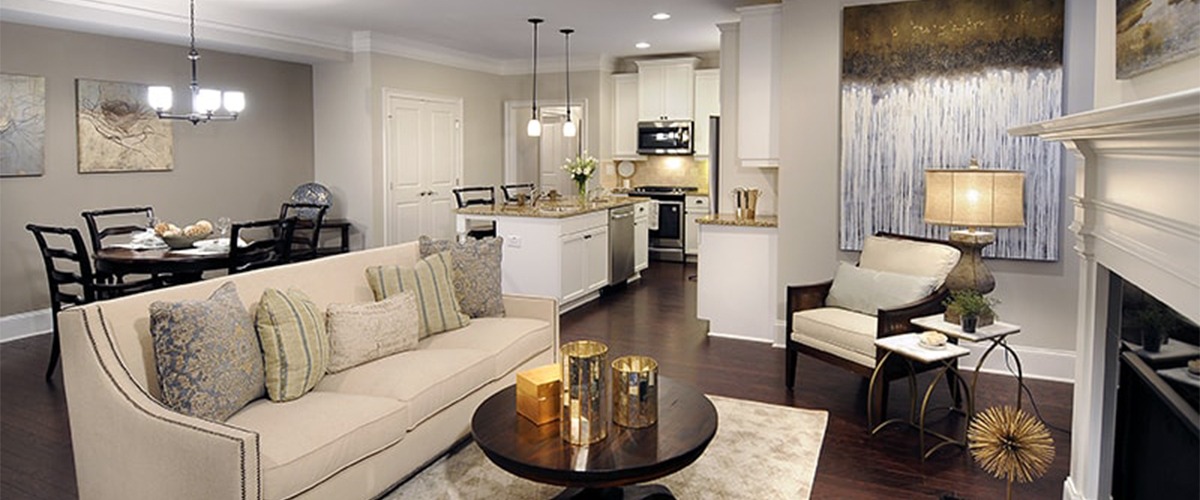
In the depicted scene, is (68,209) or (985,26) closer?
(985,26)

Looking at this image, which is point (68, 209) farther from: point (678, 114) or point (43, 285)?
point (678, 114)

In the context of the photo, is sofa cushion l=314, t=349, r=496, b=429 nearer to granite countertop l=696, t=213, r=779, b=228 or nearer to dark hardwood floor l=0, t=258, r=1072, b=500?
dark hardwood floor l=0, t=258, r=1072, b=500

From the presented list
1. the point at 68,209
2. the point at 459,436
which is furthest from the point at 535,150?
the point at 459,436

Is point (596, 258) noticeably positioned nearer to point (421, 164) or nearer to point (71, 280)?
point (421, 164)

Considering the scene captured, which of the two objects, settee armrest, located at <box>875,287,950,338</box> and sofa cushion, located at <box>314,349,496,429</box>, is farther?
settee armrest, located at <box>875,287,950,338</box>

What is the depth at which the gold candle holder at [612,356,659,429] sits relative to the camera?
256 centimetres

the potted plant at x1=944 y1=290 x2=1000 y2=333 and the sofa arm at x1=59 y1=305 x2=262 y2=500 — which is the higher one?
the potted plant at x1=944 y1=290 x2=1000 y2=333

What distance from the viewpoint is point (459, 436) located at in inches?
127

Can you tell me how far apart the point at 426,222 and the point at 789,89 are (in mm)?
4882

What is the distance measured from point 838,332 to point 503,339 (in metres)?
1.74

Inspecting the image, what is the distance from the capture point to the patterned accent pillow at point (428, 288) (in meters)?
3.58

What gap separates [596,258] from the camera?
6953 mm

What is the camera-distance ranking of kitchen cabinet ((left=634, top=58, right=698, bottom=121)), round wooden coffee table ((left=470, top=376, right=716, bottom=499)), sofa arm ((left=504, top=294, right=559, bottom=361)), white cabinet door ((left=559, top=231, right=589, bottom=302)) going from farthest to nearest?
kitchen cabinet ((left=634, top=58, right=698, bottom=121)) < white cabinet door ((left=559, top=231, right=589, bottom=302)) < sofa arm ((left=504, top=294, right=559, bottom=361)) < round wooden coffee table ((left=470, top=376, right=716, bottom=499))

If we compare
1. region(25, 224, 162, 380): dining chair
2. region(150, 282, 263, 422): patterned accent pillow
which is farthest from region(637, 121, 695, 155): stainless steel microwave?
region(150, 282, 263, 422): patterned accent pillow
